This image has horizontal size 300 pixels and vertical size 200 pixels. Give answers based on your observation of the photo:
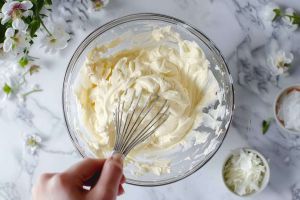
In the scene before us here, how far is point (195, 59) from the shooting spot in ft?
4.15

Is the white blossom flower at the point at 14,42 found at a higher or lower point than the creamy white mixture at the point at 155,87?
higher

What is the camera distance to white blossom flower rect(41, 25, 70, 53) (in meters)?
1.32

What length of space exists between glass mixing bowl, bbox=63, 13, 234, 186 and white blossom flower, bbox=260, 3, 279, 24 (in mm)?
179

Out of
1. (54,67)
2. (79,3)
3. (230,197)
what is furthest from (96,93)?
(230,197)

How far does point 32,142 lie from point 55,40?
298 millimetres

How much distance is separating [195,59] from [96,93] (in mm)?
280

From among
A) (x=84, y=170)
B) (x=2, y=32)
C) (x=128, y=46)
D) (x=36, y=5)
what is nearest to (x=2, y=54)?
(x=2, y=32)

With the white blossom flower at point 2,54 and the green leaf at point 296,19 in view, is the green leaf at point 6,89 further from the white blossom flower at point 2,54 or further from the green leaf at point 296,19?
the green leaf at point 296,19

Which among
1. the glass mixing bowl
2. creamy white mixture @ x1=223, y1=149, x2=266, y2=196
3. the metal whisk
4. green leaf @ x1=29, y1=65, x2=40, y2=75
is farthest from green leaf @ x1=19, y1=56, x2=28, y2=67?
creamy white mixture @ x1=223, y1=149, x2=266, y2=196

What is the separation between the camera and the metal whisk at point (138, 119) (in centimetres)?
123

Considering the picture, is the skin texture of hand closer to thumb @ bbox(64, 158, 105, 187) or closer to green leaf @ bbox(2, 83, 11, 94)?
thumb @ bbox(64, 158, 105, 187)

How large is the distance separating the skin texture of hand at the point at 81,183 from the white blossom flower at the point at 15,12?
0.37 meters

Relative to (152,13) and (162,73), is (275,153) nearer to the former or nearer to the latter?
(162,73)

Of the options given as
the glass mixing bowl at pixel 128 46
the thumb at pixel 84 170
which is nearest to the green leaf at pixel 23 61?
the glass mixing bowl at pixel 128 46
